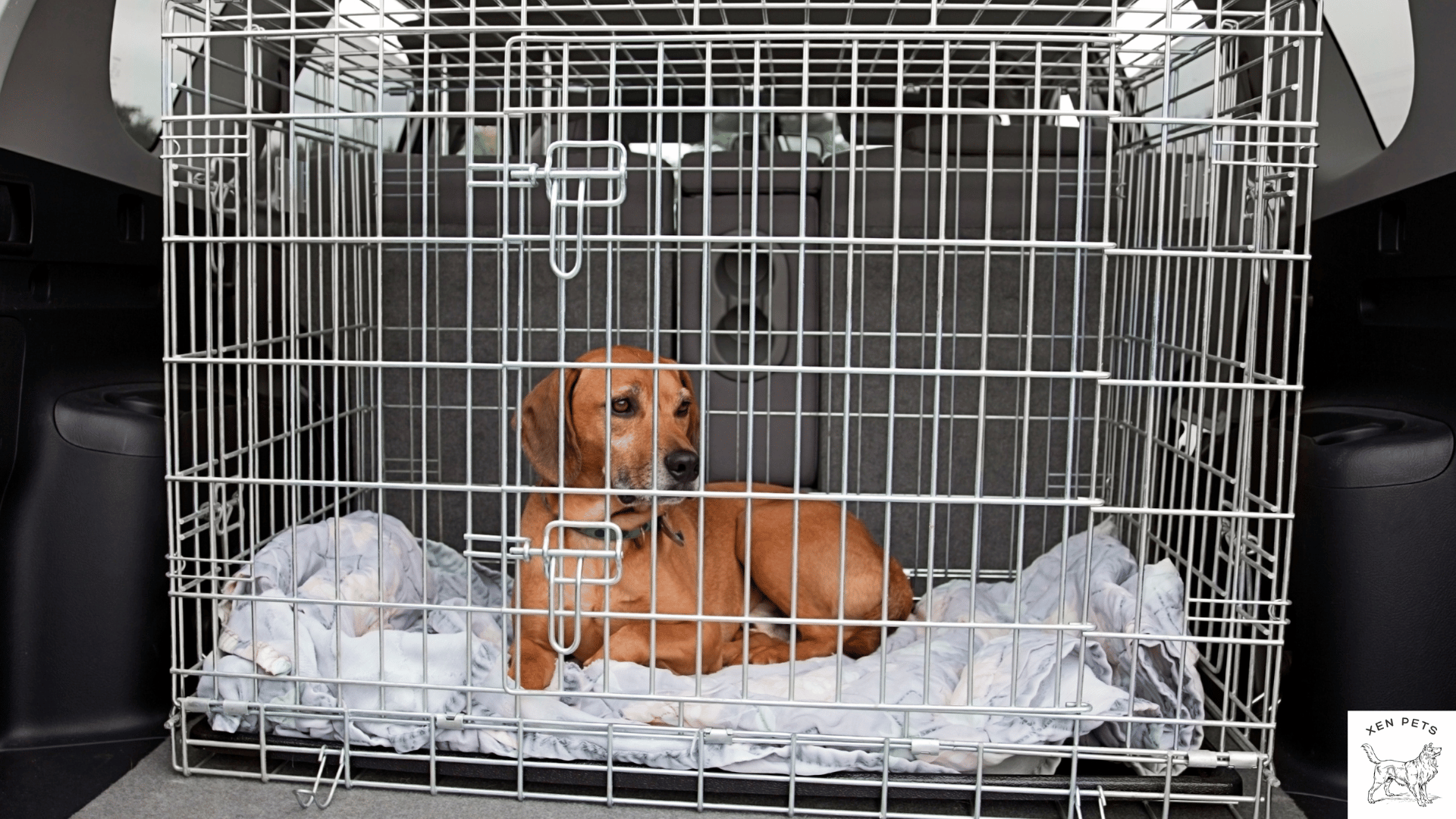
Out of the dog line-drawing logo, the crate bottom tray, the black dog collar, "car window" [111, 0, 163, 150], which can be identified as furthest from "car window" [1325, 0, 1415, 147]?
"car window" [111, 0, 163, 150]

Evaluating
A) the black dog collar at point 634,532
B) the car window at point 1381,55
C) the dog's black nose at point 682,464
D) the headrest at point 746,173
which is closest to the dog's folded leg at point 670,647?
the black dog collar at point 634,532

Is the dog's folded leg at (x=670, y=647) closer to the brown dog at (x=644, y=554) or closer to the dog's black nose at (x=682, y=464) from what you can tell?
the brown dog at (x=644, y=554)

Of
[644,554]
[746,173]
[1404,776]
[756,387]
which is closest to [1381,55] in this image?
[1404,776]

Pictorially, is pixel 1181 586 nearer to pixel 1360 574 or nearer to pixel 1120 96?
pixel 1360 574

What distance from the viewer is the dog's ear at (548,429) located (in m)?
2.56

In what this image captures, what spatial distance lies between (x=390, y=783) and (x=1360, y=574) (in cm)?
179

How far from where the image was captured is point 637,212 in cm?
327

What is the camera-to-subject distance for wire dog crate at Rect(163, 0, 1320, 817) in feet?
6.89

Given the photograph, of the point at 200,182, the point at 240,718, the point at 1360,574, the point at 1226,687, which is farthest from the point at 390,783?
the point at 1360,574

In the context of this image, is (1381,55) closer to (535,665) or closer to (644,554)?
(644,554)

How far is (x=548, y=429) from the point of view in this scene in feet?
8.41

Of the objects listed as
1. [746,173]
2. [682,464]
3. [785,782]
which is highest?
[746,173]

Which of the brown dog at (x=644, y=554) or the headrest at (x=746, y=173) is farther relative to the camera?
the headrest at (x=746, y=173)

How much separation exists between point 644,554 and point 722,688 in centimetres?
35
